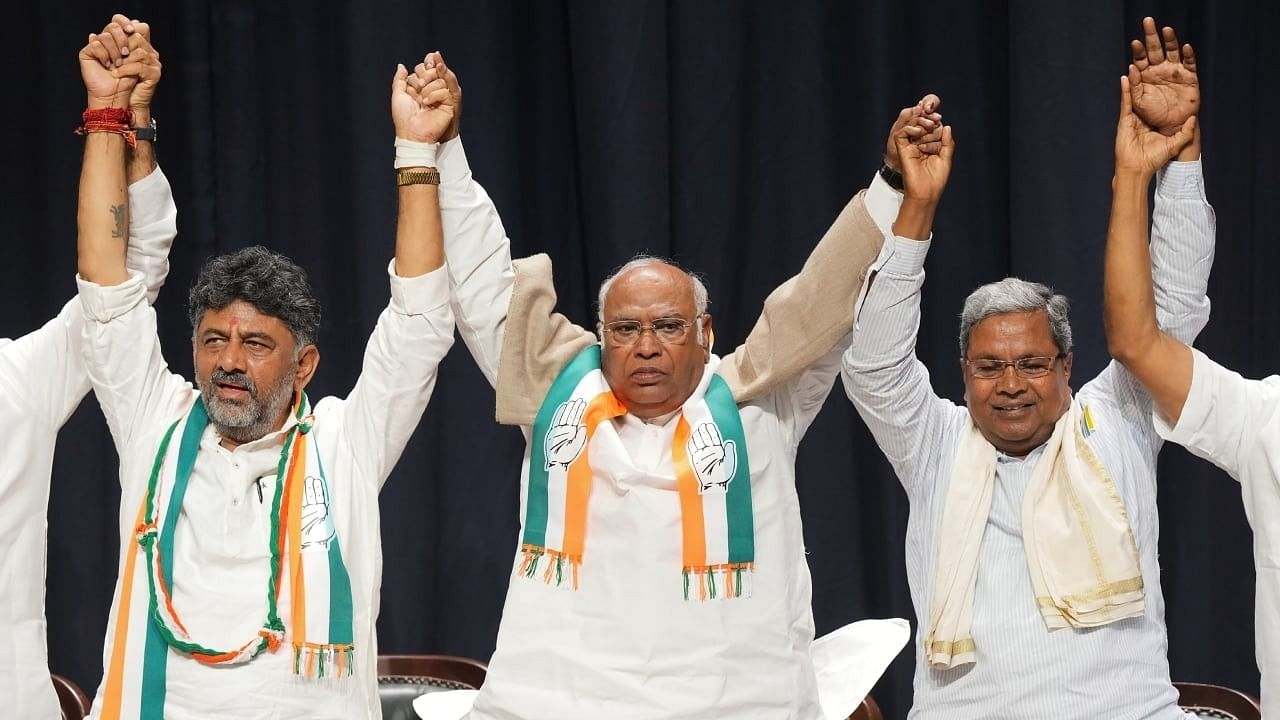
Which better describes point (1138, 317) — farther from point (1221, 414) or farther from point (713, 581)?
point (713, 581)

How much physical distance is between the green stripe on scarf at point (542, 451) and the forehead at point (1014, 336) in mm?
757

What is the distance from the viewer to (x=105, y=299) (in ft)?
9.71

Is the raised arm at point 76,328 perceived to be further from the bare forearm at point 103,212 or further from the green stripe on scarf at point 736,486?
the green stripe on scarf at point 736,486

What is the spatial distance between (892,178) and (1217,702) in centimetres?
Result: 144

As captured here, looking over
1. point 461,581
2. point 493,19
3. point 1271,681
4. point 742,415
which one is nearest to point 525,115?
point 493,19

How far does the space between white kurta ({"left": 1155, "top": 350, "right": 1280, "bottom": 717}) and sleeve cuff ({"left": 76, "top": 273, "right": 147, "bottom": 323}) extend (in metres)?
1.95

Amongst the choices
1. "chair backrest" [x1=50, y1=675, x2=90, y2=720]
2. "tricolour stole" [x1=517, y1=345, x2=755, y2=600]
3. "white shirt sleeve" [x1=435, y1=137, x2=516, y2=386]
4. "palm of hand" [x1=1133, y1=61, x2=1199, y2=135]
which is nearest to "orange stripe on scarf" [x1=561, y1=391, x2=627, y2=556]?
"tricolour stole" [x1=517, y1=345, x2=755, y2=600]

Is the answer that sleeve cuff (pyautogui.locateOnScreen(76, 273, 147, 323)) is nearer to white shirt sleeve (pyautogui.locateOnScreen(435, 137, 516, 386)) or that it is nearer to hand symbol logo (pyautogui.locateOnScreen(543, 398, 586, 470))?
white shirt sleeve (pyautogui.locateOnScreen(435, 137, 516, 386))

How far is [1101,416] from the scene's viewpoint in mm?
3000

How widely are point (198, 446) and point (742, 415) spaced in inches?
41.4

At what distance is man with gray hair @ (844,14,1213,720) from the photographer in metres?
2.86

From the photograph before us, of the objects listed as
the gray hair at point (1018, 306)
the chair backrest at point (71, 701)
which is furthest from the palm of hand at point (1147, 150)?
the chair backrest at point (71, 701)

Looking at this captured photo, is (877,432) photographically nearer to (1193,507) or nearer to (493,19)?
(1193,507)

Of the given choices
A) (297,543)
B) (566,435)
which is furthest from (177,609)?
(566,435)
